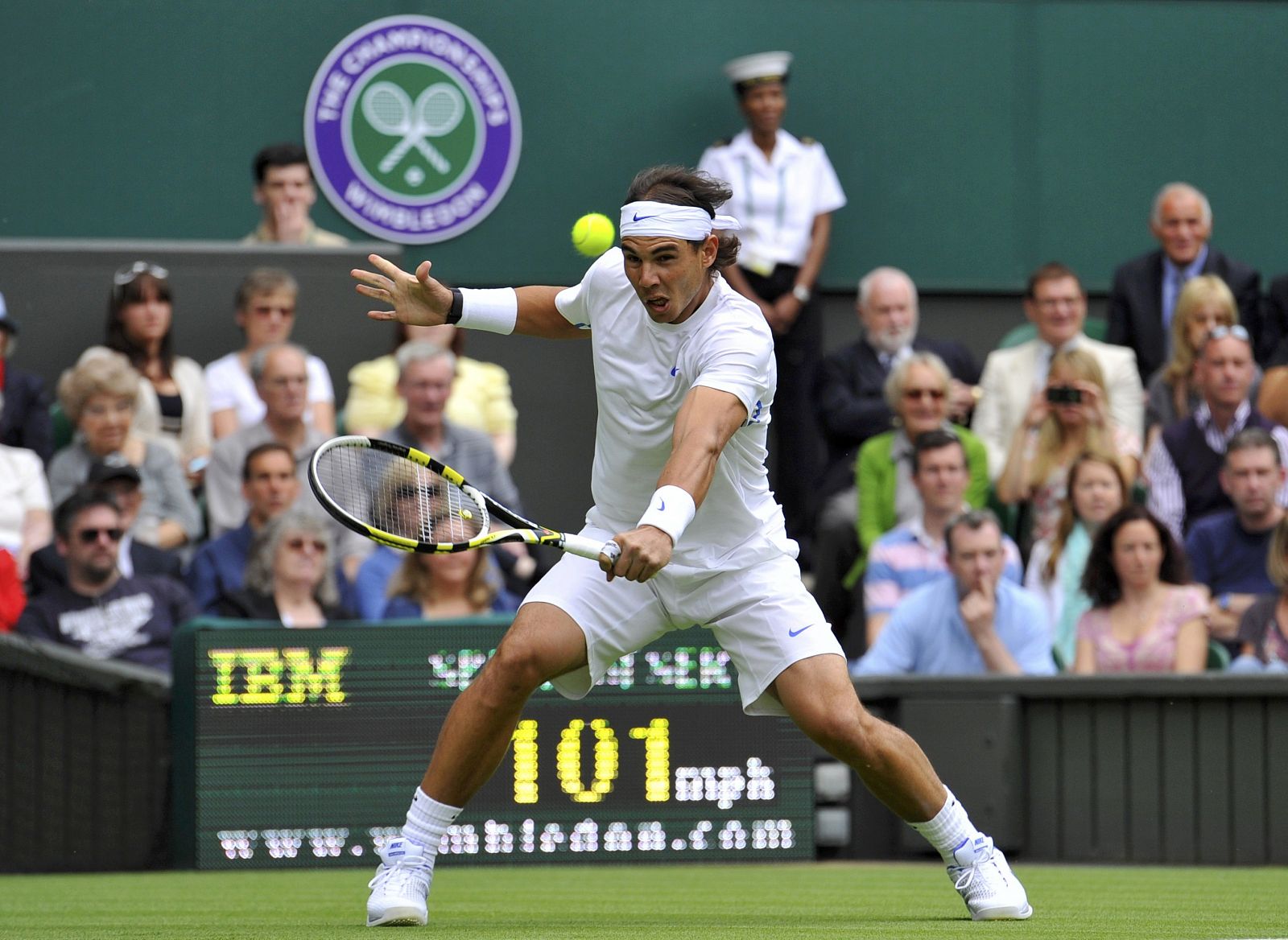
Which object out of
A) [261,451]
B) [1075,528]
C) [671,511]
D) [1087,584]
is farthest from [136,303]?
[671,511]

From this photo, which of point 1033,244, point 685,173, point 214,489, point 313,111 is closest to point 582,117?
point 313,111

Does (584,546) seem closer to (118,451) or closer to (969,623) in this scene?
(969,623)

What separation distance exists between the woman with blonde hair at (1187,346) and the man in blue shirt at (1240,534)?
0.76 metres

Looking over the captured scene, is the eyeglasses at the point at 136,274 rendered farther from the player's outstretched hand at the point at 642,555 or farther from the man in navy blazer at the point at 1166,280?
the player's outstretched hand at the point at 642,555

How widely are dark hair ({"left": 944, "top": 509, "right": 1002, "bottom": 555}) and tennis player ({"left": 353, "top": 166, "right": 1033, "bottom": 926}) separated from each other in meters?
2.94

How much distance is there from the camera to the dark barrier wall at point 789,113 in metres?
12.0

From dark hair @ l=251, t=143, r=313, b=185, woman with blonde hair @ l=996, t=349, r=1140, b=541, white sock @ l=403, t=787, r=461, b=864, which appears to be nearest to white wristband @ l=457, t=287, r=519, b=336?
white sock @ l=403, t=787, r=461, b=864

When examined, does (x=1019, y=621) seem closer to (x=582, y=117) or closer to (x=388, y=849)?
(x=388, y=849)

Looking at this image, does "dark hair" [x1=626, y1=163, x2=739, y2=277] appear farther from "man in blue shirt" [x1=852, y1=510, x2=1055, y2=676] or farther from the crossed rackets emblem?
the crossed rackets emblem

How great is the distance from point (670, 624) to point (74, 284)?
5.78 meters

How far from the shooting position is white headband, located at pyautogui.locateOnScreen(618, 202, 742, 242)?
16.4 ft

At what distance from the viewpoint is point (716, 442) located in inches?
189

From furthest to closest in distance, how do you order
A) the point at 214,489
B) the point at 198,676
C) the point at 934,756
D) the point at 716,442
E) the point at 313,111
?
the point at 313,111 < the point at 214,489 < the point at 934,756 < the point at 198,676 < the point at 716,442

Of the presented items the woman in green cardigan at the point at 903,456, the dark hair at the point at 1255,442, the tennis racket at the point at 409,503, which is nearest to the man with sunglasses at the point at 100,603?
the tennis racket at the point at 409,503
